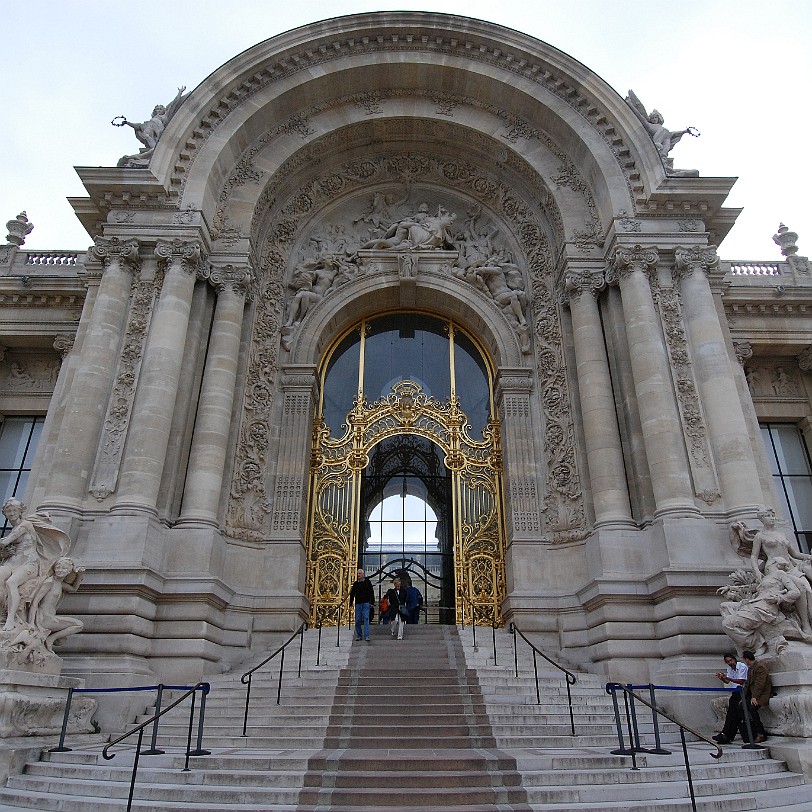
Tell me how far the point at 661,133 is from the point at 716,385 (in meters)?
6.11

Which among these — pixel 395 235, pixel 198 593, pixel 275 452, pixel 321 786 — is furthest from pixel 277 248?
pixel 321 786

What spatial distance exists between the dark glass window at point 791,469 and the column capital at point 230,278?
538 inches

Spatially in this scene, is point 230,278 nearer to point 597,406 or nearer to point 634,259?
point 597,406

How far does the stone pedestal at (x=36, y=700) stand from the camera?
24.0 feet

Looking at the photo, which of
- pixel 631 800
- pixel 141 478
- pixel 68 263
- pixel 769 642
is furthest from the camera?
pixel 68 263

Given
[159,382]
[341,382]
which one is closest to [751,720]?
[159,382]

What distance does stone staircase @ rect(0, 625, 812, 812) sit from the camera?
18.8ft

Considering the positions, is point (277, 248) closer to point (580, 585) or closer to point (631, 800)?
point (580, 585)

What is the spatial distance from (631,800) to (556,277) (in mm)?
11759

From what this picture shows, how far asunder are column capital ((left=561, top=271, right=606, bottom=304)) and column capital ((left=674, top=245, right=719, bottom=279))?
1.52m

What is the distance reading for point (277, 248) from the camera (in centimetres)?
1627

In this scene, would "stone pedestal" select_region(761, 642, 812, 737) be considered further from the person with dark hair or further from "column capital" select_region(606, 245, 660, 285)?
"column capital" select_region(606, 245, 660, 285)

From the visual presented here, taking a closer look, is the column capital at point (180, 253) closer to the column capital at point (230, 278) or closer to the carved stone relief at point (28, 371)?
the column capital at point (230, 278)

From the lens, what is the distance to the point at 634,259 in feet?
44.3
